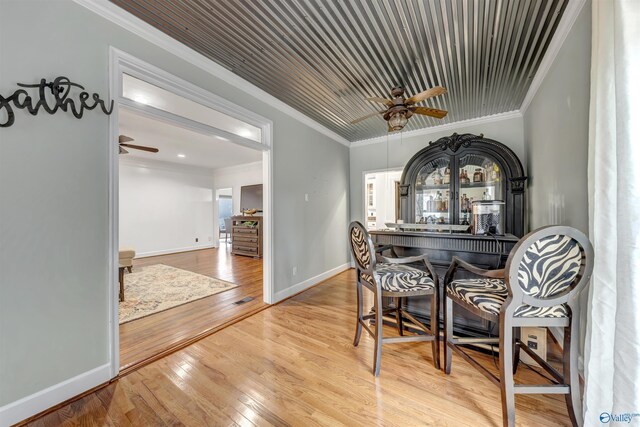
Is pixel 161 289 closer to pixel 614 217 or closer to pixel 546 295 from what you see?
pixel 546 295

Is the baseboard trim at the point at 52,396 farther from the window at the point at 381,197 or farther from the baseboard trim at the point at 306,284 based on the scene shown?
the window at the point at 381,197

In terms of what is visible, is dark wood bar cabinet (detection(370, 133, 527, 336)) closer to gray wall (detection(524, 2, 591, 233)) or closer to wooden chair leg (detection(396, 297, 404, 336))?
wooden chair leg (detection(396, 297, 404, 336))

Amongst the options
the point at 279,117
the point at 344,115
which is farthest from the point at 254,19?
the point at 344,115

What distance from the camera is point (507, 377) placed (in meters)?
1.29

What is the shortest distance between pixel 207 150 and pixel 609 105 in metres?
5.98

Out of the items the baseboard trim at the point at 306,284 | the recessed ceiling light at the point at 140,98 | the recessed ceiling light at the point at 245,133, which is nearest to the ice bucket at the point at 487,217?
the baseboard trim at the point at 306,284

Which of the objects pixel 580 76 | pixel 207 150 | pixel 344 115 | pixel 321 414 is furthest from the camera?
pixel 207 150

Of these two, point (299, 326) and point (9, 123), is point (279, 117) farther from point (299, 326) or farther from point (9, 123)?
point (299, 326)

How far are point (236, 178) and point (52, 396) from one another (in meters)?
6.49

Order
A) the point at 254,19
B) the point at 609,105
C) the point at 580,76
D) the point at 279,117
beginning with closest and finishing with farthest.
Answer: the point at 609,105 < the point at 580,76 < the point at 254,19 < the point at 279,117

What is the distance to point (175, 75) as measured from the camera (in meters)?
2.07

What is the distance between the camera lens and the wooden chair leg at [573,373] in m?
1.29

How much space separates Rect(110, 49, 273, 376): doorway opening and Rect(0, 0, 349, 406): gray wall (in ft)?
0.34

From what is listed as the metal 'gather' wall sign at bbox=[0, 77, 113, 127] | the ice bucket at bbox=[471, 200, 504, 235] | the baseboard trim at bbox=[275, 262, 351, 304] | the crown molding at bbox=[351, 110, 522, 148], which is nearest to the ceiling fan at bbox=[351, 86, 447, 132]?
the ice bucket at bbox=[471, 200, 504, 235]
